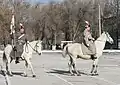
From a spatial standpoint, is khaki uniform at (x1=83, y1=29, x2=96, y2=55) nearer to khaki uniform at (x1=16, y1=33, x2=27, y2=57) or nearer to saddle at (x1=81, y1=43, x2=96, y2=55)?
saddle at (x1=81, y1=43, x2=96, y2=55)

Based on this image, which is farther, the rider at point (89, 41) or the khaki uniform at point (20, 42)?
the khaki uniform at point (20, 42)

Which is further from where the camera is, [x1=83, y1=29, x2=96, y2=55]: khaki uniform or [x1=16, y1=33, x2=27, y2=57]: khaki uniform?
[x1=16, y1=33, x2=27, y2=57]: khaki uniform

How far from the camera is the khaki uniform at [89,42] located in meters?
18.6

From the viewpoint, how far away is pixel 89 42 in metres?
18.8

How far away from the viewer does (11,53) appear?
64.4ft

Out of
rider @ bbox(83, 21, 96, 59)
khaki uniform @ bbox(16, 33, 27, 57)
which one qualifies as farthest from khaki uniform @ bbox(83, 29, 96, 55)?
khaki uniform @ bbox(16, 33, 27, 57)

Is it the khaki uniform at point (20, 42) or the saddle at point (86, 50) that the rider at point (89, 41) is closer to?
the saddle at point (86, 50)

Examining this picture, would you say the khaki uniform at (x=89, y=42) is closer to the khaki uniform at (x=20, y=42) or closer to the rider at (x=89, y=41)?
the rider at (x=89, y=41)

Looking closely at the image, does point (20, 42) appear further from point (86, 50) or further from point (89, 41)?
point (89, 41)

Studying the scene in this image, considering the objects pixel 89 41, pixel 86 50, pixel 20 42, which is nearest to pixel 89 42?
pixel 89 41

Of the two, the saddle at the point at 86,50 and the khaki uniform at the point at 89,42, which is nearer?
the khaki uniform at the point at 89,42

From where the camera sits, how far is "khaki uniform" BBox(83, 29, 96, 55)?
18.6m

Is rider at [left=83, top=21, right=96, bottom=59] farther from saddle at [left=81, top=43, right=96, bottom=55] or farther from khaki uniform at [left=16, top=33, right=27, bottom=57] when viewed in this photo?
khaki uniform at [left=16, top=33, right=27, bottom=57]

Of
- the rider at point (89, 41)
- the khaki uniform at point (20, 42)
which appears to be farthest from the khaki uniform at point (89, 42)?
the khaki uniform at point (20, 42)
